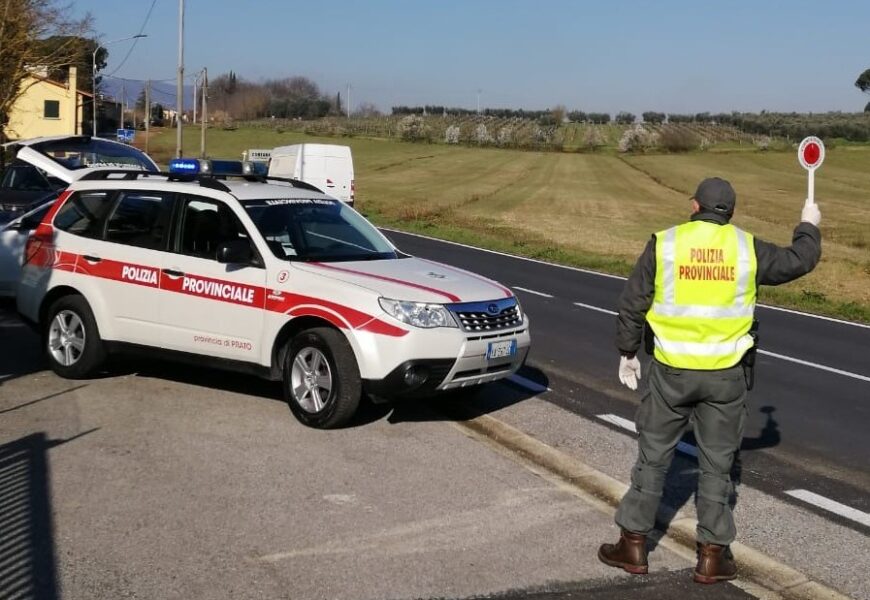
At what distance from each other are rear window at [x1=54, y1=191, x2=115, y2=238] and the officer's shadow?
4.95 m

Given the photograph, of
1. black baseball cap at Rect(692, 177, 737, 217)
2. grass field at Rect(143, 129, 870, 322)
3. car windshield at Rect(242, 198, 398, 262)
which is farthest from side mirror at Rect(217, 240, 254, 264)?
grass field at Rect(143, 129, 870, 322)

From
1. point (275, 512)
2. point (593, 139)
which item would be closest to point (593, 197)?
point (275, 512)

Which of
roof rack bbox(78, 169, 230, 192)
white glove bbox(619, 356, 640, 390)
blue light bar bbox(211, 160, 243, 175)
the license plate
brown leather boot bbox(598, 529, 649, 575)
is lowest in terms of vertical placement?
brown leather boot bbox(598, 529, 649, 575)

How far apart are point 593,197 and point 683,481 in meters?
46.1

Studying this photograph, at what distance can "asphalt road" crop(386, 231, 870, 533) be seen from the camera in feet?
23.4

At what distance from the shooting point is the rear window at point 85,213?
353 inches

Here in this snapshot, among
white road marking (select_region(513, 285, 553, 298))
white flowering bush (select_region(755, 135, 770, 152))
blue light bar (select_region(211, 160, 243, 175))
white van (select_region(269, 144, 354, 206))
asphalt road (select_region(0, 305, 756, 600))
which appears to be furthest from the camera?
white flowering bush (select_region(755, 135, 770, 152))

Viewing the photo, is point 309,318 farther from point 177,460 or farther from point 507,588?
point 507,588

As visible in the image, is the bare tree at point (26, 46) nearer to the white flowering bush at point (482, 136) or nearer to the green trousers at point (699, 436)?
the green trousers at point (699, 436)

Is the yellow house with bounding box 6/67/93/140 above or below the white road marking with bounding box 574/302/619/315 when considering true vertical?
above

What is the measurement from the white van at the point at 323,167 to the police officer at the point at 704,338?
1130 inches

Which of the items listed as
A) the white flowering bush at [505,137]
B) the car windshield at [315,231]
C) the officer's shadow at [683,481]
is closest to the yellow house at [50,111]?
the white flowering bush at [505,137]

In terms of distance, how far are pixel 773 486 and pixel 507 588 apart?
Result: 2.60 metres

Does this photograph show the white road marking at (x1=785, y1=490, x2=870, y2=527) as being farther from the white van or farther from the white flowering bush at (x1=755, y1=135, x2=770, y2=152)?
the white flowering bush at (x1=755, y1=135, x2=770, y2=152)
